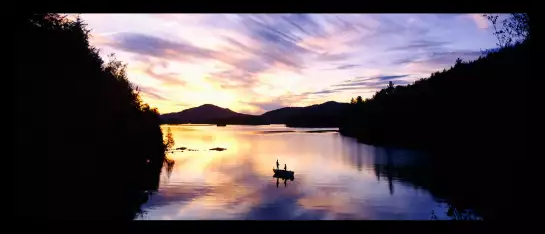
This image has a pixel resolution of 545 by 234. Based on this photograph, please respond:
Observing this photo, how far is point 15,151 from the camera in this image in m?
1.60

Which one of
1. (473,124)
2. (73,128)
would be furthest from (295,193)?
(73,128)

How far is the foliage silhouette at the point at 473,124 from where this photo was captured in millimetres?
4578

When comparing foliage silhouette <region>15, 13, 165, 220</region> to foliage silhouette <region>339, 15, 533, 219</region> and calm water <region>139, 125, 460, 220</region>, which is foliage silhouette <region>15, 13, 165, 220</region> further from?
foliage silhouette <region>339, 15, 533, 219</region>

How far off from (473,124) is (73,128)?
49.5ft

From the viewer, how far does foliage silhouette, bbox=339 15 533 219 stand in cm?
458

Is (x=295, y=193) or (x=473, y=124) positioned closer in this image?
(x=473, y=124)

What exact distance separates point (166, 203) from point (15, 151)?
13.3 metres

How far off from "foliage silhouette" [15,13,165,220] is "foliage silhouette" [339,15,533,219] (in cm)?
426

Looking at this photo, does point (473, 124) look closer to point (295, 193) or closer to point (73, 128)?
point (295, 193)

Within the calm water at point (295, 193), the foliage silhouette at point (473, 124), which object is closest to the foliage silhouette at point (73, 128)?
the calm water at point (295, 193)

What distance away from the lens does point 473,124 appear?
16719 mm

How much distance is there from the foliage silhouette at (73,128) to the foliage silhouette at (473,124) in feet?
14.0

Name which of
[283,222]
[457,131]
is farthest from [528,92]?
[457,131]
